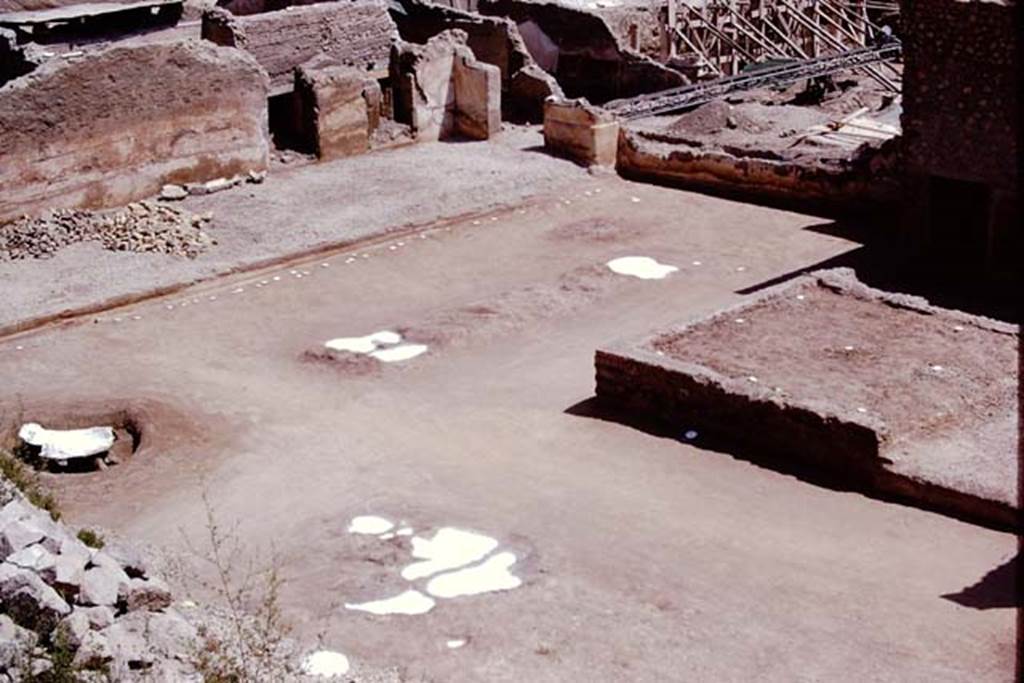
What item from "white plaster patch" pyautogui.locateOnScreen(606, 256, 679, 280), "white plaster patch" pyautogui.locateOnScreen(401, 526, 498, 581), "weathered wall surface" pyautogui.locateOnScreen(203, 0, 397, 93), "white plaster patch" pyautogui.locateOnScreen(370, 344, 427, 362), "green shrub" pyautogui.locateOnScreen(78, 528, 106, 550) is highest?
"weathered wall surface" pyautogui.locateOnScreen(203, 0, 397, 93)

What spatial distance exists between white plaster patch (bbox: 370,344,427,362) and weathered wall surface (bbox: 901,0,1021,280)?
5.82 meters

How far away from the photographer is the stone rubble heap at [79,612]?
31.0 ft

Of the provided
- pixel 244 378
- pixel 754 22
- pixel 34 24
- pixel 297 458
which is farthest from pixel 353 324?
pixel 754 22

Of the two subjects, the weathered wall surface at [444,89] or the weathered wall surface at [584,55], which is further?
the weathered wall surface at [584,55]

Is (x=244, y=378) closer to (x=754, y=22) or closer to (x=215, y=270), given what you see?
(x=215, y=270)

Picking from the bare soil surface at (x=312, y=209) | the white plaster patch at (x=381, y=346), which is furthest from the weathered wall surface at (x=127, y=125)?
the white plaster patch at (x=381, y=346)

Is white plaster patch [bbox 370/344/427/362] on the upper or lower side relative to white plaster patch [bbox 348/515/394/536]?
lower

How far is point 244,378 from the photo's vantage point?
54.5ft

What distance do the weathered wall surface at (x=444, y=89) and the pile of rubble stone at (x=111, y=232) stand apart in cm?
454

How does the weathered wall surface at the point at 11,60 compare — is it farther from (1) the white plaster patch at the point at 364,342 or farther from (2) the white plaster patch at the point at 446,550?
(2) the white plaster patch at the point at 446,550

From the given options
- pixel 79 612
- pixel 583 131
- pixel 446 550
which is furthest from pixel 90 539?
pixel 583 131

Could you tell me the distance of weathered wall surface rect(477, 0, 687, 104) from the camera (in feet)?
86.6

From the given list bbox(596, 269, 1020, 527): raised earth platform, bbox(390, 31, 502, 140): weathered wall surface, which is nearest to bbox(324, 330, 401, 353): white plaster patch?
bbox(596, 269, 1020, 527): raised earth platform

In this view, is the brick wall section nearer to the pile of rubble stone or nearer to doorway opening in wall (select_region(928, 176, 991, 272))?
doorway opening in wall (select_region(928, 176, 991, 272))
